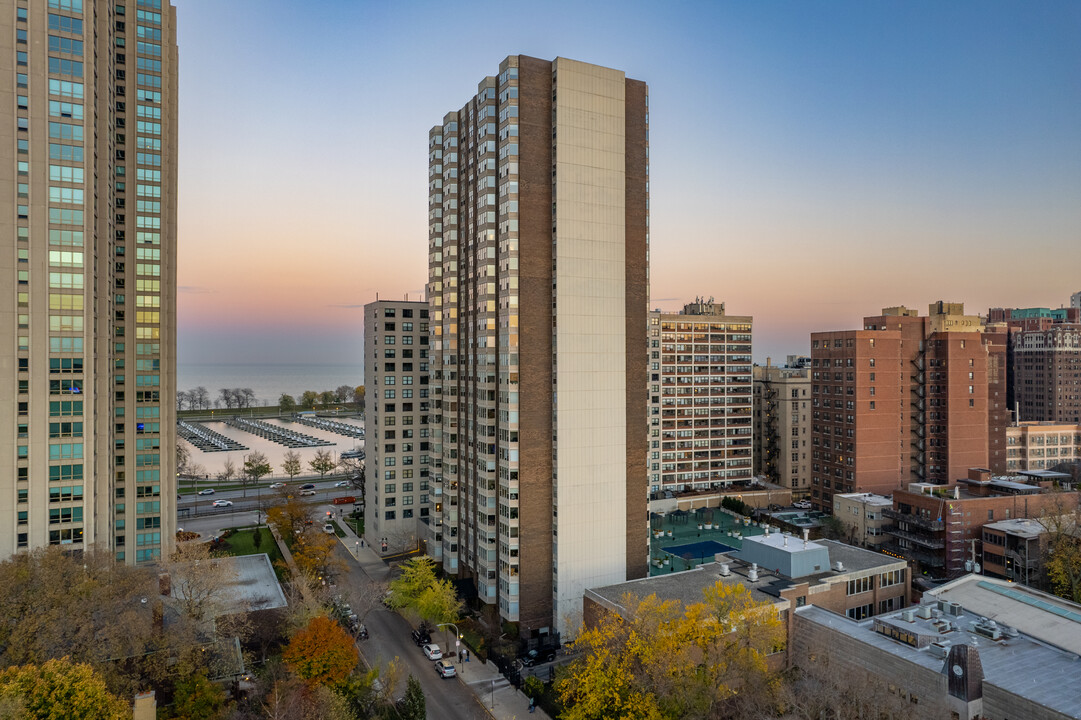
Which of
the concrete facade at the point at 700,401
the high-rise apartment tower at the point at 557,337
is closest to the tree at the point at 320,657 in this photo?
the high-rise apartment tower at the point at 557,337

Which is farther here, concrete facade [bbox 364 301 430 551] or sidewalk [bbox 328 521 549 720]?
concrete facade [bbox 364 301 430 551]

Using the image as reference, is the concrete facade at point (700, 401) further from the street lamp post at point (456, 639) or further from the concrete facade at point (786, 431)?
the street lamp post at point (456, 639)

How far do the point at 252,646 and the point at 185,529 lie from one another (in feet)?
142

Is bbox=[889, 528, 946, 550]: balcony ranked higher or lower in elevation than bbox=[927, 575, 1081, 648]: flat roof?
lower

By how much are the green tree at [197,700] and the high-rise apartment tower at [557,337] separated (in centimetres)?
2228

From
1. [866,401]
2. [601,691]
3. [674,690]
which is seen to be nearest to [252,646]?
[601,691]

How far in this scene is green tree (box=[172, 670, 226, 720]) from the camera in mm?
34562

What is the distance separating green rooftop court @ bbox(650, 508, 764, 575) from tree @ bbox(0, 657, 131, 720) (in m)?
47.5

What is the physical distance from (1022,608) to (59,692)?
56284 mm

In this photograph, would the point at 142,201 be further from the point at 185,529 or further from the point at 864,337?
the point at 864,337

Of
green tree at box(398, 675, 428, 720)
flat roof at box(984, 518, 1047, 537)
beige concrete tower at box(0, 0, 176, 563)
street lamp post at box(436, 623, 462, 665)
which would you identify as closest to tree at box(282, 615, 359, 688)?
green tree at box(398, 675, 428, 720)

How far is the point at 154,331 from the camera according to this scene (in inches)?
2537

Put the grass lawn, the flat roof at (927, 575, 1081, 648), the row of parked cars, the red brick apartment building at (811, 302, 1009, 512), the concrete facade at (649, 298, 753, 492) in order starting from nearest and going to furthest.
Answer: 1. the flat roof at (927, 575, 1081, 648)
2. the row of parked cars
3. the grass lawn
4. the red brick apartment building at (811, 302, 1009, 512)
5. the concrete facade at (649, 298, 753, 492)

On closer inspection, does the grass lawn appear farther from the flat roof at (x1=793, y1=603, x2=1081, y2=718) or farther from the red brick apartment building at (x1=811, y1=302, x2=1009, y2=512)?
the red brick apartment building at (x1=811, y1=302, x2=1009, y2=512)
